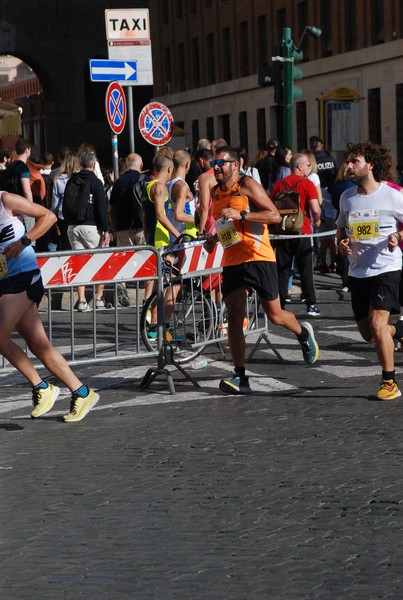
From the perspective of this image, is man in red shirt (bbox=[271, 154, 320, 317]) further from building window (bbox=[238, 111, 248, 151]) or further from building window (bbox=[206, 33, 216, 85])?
building window (bbox=[206, 33, 216, 85])

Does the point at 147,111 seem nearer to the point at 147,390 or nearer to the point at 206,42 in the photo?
the point at 147,390

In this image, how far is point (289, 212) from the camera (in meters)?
15.4

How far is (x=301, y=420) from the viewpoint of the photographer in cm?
900

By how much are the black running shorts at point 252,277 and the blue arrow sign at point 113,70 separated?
32.3 ft

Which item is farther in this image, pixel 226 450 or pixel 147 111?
pixel 147 111

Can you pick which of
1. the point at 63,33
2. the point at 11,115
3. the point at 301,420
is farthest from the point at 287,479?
the point at 63,33

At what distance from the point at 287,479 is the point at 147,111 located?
1610 cm

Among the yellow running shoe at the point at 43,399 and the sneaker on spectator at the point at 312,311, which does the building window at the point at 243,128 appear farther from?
the yellow running shoe at the point at 43,399

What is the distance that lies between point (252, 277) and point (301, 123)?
140ft

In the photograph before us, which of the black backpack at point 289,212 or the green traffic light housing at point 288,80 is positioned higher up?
the green traffic light housing at point 288,80

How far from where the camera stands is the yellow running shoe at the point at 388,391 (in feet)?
31.7

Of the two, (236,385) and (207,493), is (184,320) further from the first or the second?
(207,493)

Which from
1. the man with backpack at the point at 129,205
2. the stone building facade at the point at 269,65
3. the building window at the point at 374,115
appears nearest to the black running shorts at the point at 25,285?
the man with backpack at the point at 129,205

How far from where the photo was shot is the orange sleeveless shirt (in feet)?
33.3
